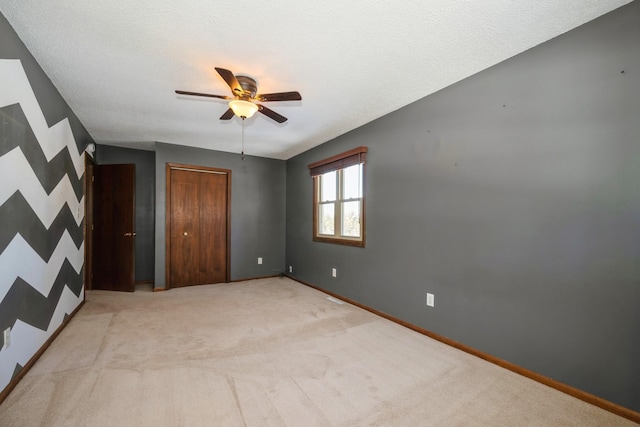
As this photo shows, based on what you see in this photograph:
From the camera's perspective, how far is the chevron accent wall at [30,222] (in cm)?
175

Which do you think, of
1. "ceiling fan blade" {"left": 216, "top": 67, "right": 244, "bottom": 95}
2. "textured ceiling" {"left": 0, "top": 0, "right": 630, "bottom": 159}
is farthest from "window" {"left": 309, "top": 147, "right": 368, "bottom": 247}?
"ceiling fan blade" {"left": 216, "top": 67, "right": 244, "bottom": 95}

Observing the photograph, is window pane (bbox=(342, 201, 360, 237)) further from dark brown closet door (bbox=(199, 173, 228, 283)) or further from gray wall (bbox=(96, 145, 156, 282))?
gray wall (bbox=(96, 145, 156, 282))

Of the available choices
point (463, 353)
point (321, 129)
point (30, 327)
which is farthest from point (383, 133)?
point (30, 327)

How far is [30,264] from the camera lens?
2.06m

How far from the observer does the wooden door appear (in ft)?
14.2

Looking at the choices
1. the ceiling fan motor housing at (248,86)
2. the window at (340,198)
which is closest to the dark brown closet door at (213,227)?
the window at (340,198)

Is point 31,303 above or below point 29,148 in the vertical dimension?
below

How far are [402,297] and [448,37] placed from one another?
240 cm

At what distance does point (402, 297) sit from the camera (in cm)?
298

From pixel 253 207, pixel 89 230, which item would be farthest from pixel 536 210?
pixel 89 230

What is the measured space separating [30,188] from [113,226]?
2603mm

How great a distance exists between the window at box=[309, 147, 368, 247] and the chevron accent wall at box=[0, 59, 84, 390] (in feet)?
10.1

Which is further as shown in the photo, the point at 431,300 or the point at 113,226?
the point at 113,226

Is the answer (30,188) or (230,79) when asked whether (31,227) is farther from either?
(230,79)
